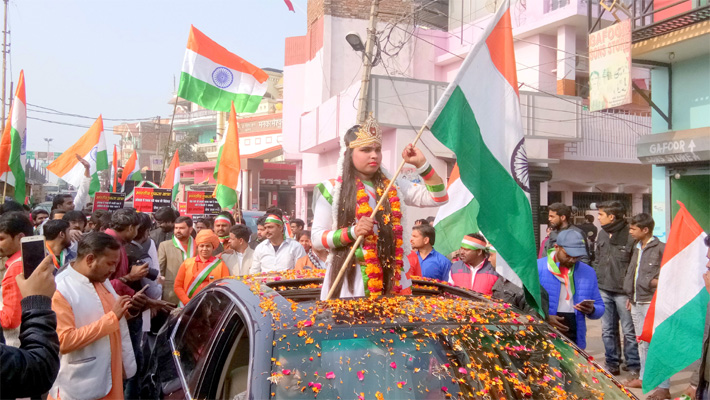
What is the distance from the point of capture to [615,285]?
7.79 meters

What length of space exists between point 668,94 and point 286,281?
29.1 ft

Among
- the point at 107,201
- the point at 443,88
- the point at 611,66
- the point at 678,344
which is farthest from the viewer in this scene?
the point at 443,88

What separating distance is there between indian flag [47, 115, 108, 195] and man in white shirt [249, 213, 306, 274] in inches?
Result: 262

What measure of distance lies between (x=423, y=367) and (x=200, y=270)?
407 centimetres

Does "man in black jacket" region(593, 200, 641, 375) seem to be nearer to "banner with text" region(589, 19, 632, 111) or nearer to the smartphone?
"banner with text" region(589, 19, 632, 111)

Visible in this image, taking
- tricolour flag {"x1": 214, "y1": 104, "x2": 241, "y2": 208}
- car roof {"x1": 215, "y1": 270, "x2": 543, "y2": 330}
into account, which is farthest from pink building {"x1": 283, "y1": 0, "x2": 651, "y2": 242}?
car roof {"x1": 215, "y1": 270, "x2": 543, "y2": 330}

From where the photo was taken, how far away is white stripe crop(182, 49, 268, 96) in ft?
37.3

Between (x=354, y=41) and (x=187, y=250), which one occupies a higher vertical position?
(x=354, y=41)

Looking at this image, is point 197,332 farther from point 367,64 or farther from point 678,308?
point 367,64

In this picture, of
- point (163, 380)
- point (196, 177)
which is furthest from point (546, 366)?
point (196, 177)

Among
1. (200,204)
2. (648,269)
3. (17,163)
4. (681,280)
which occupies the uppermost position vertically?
(17,163)

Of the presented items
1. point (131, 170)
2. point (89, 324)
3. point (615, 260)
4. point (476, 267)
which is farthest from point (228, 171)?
point (131, 170)

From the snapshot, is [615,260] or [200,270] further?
[615,260]

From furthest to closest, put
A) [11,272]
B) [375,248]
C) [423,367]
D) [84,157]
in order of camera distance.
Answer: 1. [84,157]
2. [375,248]
3. [11,272]
4. [423,367]
